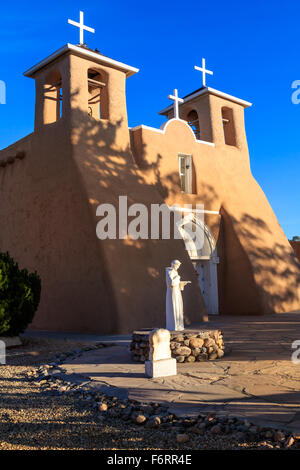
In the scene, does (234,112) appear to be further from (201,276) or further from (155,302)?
(155,302)

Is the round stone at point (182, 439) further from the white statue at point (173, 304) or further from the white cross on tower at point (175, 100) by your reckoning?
the white cross on tower at point (175, 100)

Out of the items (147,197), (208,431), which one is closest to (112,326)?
(147,197)

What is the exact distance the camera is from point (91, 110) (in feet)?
55.3

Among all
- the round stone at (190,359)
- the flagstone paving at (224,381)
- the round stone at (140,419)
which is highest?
the round stone at (190,359)

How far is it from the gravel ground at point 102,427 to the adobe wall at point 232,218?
9.97 metres

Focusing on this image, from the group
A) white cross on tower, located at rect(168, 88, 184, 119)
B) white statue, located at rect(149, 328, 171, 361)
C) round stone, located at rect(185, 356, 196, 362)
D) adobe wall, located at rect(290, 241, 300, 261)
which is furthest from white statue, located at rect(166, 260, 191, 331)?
adobe wall, located at rect(290, 241, 300, 261)

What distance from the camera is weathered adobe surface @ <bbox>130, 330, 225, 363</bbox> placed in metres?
7.41

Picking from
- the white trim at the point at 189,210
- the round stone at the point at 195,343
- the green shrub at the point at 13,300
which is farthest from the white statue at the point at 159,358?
the white trim at the point at 189,210

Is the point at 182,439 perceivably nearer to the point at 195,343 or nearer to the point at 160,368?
the point at 160,368

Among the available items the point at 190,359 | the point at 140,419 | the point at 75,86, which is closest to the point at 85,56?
the point at 75,86

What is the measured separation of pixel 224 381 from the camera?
18.9 ft

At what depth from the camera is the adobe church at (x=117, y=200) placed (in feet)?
38.8

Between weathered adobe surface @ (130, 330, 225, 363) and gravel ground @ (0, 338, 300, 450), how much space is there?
6.49ft

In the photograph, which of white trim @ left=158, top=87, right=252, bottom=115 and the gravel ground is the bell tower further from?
the gravel ground
